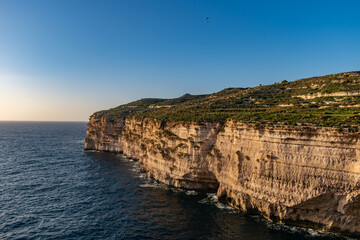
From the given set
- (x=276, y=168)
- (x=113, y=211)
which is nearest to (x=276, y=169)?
(x=276, y=168)

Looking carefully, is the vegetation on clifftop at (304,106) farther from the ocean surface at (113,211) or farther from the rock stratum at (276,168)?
the ocean surface at (113,211)

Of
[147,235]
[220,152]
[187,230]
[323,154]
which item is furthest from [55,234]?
[323,154]

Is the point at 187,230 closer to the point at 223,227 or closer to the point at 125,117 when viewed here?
the point at 223,227

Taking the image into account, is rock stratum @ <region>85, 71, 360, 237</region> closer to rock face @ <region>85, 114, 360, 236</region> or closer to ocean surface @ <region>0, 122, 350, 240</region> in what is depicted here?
rock face @ <region>85, 114, 360, 236</region>

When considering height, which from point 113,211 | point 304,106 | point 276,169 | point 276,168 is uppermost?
point 304,106

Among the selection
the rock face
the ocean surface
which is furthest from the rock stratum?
the ocean surface

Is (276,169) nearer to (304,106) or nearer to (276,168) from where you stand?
(276,168)

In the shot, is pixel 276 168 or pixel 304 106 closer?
pixel 276 168
